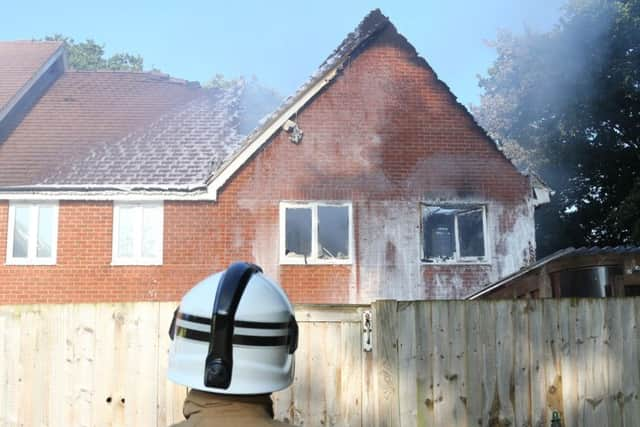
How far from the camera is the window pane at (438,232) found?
13984mm

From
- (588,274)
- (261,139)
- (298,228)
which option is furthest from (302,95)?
(588,274)

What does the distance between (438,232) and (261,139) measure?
14.4 feet

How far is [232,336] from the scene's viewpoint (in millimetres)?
1766

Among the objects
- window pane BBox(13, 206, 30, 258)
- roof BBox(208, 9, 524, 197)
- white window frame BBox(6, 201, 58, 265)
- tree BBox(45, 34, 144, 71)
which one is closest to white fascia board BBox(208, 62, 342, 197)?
roof BBox(208, 9, 524, 197)

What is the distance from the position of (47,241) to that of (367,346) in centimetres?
1144

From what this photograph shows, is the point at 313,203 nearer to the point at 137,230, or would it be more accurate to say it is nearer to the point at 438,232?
the point at 438,232

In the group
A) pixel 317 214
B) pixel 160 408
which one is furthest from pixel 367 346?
pixel 317 214

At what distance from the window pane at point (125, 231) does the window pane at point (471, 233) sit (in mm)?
7110

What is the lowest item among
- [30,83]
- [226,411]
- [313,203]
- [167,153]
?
[226,411]

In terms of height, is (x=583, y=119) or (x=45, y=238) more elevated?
(x=583, y=119)

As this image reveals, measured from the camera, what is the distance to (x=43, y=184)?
1389 centimetres

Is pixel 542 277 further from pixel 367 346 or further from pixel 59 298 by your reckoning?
pixel 59 298

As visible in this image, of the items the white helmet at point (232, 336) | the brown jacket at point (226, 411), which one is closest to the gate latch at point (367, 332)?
the white helmet at point (232, 336)

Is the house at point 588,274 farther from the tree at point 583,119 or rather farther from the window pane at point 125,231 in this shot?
the tree at point 583,119
